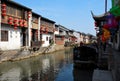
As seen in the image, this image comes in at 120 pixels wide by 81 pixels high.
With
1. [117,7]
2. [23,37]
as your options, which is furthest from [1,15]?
[117,7]

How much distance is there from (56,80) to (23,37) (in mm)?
24207

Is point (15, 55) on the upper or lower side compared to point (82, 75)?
upper

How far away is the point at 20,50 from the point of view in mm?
38469

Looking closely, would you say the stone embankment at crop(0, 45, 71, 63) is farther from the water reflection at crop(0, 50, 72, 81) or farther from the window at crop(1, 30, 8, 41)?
the window at crop(1, 30, 8, 41)

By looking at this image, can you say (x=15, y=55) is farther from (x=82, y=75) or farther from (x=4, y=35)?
(x=82, y=75)

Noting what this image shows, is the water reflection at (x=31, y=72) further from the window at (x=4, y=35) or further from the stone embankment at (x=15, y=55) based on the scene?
the window at (x=4, y=35)

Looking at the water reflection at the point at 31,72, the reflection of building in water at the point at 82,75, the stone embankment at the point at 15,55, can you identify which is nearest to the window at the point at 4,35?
the stone embankment at the point at 15,55

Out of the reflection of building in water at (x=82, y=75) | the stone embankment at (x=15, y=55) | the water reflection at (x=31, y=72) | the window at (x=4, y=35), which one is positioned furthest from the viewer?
the window at (x=4, y=35)

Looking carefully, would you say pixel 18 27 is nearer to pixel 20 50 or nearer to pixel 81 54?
pixel 20 50

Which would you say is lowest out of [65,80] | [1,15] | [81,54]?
[65,80]

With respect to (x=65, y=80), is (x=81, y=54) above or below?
above

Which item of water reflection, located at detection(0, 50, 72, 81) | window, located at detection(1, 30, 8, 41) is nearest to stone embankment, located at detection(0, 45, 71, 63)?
water reflection, located at detection(0, 50, 72, 81)

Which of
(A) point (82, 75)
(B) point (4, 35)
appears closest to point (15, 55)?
(B) point (4, 35)

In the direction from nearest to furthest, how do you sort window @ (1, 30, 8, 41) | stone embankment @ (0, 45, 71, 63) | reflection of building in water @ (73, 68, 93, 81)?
reflection of building in water @ (73, 68, 93, 81)
stone embankment @ (0, 45, 71, 63)
window @ (1, 30, 8, 41)
